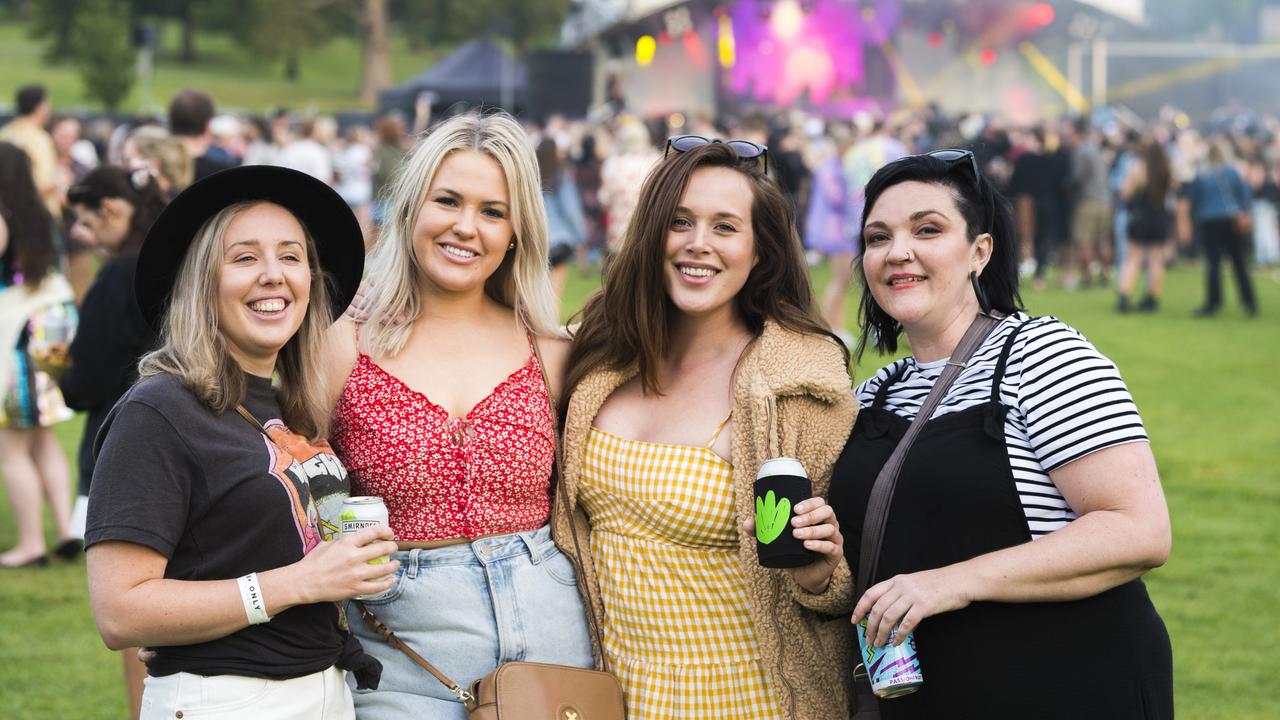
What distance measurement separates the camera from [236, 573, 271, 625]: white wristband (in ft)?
7.94

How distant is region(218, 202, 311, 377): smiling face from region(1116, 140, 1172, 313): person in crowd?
48.7ft

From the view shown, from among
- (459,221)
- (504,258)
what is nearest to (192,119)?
(504,258)

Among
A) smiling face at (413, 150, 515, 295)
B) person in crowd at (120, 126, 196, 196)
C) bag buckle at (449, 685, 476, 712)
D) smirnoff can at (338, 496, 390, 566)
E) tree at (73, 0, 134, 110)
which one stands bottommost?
bag buckle at (449, 685, 476, 712)

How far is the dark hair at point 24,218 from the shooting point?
6289mm

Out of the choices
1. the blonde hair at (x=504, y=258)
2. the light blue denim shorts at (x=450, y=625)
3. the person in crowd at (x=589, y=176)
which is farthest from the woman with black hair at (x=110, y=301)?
the person in crowd at (x=589, y=176)

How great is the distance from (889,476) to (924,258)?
1.73 ft

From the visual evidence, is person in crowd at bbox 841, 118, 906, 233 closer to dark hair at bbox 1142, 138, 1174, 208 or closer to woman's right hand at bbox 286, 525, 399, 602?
dark hair at bbox 1142, 138, 1174, 208

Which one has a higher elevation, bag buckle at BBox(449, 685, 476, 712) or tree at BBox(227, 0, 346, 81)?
tree at BBox(227, 0, 346, 81)

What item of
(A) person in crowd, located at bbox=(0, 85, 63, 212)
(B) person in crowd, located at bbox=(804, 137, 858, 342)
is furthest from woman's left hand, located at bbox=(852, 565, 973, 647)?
(A) person in crowd, located at bbox=(0, 85, 63, 212)

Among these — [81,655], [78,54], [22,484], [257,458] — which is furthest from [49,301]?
[78,54]

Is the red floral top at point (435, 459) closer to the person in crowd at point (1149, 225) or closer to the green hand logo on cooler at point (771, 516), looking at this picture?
the green hand logo on cooler at point (771, 516)

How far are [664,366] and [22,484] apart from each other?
4.60 m

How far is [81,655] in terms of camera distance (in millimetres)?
5531

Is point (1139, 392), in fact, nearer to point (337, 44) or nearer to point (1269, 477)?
point (1269, 477)
